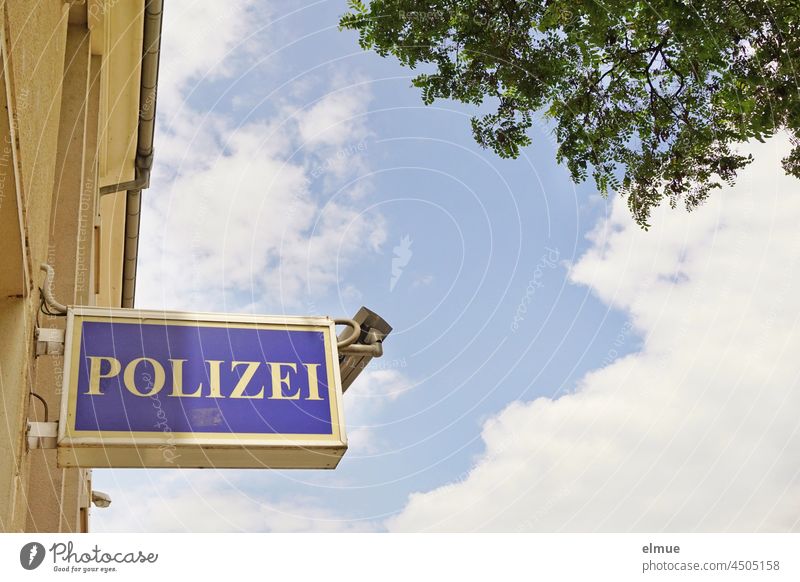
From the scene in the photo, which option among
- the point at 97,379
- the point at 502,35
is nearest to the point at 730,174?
the point at 502,35

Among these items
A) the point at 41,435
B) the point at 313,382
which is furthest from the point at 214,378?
the point at 41,435

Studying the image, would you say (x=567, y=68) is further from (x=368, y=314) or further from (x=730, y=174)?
(x=368, y=314)

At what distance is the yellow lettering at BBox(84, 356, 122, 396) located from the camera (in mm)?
2865

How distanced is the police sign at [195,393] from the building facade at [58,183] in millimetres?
224

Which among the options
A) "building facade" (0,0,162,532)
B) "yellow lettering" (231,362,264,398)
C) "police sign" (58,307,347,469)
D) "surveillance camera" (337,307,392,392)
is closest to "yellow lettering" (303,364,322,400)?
"police sign" (58,307,347,469)

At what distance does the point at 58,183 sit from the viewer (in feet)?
16.8

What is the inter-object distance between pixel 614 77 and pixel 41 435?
3960mm

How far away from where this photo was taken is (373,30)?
4977 mm

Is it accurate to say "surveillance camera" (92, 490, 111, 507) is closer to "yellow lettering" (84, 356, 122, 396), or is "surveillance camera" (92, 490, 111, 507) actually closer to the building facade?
the building facade

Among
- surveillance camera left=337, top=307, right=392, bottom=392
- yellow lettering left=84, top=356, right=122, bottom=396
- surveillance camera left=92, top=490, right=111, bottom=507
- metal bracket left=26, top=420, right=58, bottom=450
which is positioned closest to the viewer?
metal bracket left=26, top=420, right=58, bottom=450

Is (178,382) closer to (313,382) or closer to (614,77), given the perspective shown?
(313,382)

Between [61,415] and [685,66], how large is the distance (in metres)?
4.09

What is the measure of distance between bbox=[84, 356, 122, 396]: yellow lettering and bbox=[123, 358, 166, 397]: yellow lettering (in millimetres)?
42

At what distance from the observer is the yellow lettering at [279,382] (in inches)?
122
